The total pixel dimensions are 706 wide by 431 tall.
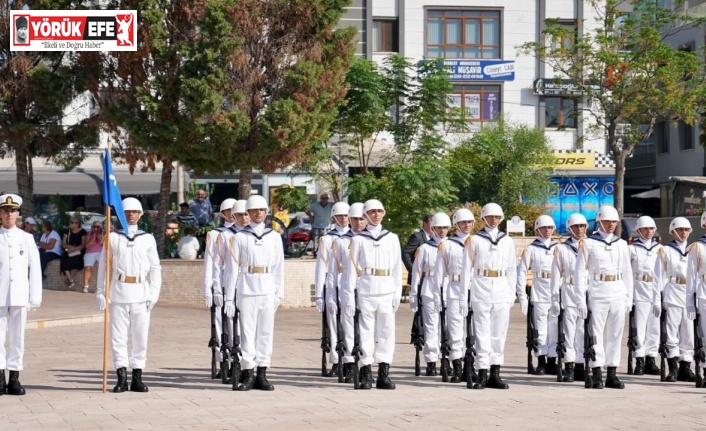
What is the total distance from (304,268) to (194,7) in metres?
6.54

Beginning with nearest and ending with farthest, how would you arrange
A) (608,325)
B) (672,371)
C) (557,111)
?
(608,325) < (672,371) < (557,111)

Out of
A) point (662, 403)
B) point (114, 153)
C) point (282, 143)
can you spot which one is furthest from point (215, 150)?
point (662, 403)

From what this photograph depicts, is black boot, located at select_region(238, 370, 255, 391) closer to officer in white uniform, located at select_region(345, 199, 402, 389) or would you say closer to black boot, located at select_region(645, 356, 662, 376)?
officer in white uniform, located at select_region(345, 199, 402, 389)

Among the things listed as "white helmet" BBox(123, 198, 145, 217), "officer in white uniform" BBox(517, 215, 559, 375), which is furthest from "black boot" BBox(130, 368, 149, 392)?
"officer in white uniform" BBox(517, 215, 559, 375)

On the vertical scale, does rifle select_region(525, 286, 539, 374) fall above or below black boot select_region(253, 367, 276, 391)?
above

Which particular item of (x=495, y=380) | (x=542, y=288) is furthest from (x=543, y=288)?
(x=495, y=380)

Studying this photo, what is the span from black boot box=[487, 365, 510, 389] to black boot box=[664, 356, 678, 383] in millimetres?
2422

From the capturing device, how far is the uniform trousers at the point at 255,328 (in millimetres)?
14938

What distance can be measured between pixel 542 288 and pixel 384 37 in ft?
123

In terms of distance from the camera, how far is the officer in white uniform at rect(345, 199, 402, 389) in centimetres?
1508

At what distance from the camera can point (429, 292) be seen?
54.5ft

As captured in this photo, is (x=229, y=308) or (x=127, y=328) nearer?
(x=127, y=328)

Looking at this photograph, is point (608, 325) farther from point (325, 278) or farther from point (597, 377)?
point (325, 278)

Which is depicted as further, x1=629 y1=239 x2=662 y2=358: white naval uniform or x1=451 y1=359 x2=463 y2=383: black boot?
x1=629 y1=239 x2=662 y2=358: white naval uniform
